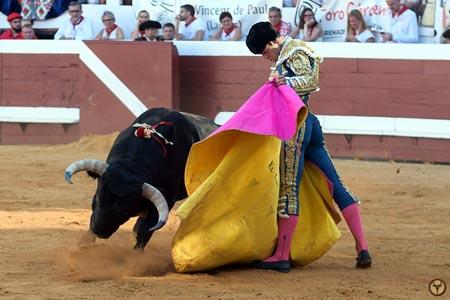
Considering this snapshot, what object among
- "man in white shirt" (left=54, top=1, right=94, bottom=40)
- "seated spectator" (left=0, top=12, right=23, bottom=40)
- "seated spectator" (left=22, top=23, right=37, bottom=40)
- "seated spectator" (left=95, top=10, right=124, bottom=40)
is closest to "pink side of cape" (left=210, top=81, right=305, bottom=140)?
"seated spectator" (left=95, top=10, right=124, bottom=40)

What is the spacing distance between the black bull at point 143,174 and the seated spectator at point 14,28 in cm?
531

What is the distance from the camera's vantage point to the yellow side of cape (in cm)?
422

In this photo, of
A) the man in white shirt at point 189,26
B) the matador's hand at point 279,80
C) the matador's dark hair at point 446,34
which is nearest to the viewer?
the matador's hand at point 279,80

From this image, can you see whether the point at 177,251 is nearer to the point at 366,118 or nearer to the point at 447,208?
the point at 447,208

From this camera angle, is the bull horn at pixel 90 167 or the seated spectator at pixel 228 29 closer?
the bull horn at pixel 90 167

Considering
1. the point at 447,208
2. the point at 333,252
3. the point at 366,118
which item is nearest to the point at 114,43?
the point at 366,118

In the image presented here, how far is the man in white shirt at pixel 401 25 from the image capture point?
8.51 metres

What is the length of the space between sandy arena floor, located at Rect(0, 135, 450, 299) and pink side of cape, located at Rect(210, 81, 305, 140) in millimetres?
595

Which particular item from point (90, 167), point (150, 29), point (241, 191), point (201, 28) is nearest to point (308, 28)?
point (201, 28)

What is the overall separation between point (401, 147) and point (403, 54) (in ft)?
2.59

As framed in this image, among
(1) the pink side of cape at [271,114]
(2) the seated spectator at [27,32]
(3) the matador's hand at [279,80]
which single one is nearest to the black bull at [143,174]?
(1) the pink side of cape at [271,114]

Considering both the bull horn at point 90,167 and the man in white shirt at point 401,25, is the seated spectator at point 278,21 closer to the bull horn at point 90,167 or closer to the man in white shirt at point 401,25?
the man in white shirt at point 401,25

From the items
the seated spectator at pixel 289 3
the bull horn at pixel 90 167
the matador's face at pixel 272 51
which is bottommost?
the bull horn at pixel 90 167

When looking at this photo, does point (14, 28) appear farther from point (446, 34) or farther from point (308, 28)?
point (446, 34)
